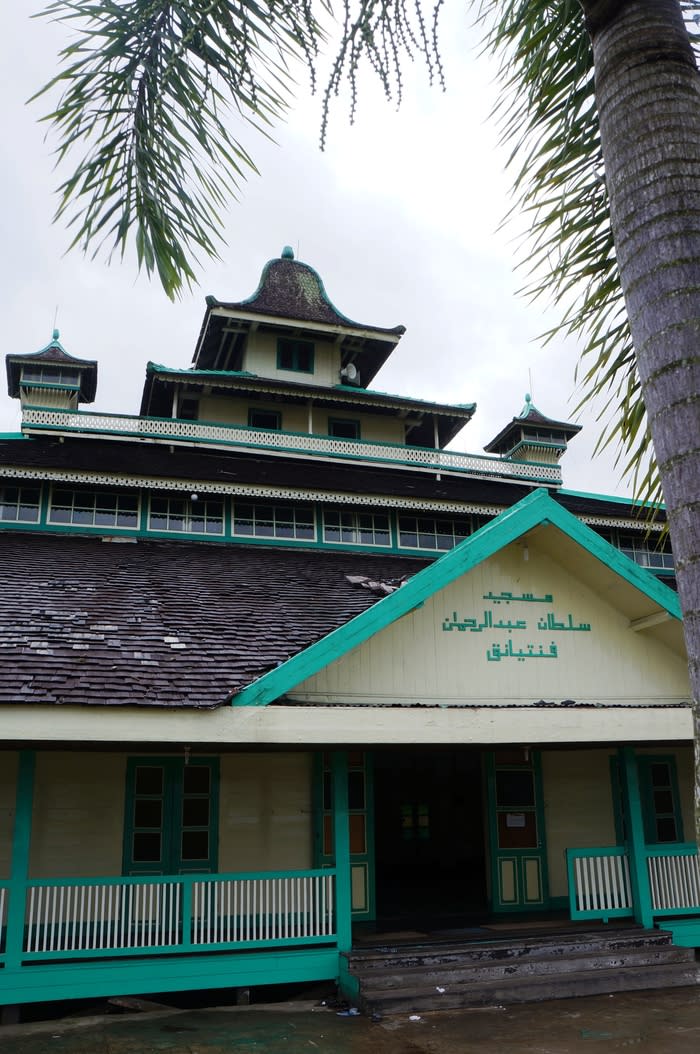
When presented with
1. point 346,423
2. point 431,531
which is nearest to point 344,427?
point 346,423

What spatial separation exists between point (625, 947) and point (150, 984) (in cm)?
505

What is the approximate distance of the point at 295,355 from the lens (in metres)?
21.2

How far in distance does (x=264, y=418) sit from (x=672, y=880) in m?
13.3

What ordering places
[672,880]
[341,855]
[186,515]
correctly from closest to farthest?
[341,855], [672,880], [186,515]

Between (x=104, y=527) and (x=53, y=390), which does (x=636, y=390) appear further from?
(x=53, y=390)

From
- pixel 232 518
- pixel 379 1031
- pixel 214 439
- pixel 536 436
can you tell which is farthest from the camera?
pixel 536 436

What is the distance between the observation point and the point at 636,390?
16.8 ft

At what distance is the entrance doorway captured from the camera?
1580 centimetres

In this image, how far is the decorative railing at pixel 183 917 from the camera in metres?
8.38

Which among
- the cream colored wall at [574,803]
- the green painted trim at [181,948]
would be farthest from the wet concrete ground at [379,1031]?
the cream colored wall at [574,803]

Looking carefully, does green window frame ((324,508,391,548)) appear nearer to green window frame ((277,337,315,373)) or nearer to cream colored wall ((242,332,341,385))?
cream colored wall ((242,332,341,385))

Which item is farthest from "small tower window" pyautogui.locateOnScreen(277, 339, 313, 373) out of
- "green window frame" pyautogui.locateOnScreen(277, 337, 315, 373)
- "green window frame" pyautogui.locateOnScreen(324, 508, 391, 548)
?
"green window frame" pyautogui.locateOnScreen(324, 508, 391, 548)

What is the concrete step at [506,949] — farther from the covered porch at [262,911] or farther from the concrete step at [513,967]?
the covered porch at [262,911]

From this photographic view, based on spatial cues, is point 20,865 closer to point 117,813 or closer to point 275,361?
point 117,813
